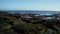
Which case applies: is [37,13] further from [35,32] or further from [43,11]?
[35,32]

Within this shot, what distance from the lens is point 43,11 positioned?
277 cm

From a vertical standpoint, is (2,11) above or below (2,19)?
above

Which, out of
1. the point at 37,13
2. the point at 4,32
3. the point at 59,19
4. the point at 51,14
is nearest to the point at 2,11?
the point at 4,32

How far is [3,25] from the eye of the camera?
8.43 feet

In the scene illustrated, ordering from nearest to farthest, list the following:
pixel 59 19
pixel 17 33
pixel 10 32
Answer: pixel 10 32 → pixel 17 33 → pixel 59 19

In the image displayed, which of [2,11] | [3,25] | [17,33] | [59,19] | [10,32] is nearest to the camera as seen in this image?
[10,32]

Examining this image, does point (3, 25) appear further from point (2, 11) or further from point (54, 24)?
point (54, 24)

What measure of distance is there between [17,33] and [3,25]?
398 millimetres

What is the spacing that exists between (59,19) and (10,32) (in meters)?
1.40

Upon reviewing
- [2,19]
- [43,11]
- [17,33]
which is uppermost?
[43,11]

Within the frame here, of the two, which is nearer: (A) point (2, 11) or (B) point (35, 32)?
(B) point (35, 32)

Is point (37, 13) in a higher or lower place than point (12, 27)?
higher

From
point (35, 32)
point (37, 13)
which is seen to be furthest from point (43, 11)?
point (35, 32)

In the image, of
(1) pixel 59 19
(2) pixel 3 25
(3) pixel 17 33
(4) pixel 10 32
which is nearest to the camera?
(4) pixel 10 32
